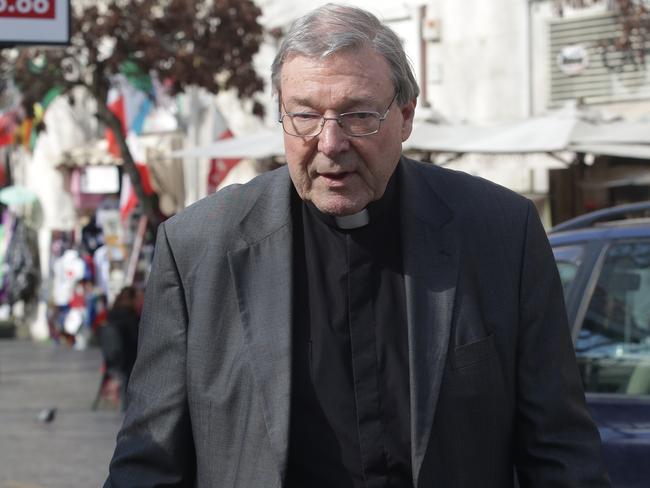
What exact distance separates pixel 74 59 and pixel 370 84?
52.4ft

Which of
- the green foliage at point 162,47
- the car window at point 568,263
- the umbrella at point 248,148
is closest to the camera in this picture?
the car window at point 568,263

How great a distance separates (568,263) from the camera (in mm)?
5426

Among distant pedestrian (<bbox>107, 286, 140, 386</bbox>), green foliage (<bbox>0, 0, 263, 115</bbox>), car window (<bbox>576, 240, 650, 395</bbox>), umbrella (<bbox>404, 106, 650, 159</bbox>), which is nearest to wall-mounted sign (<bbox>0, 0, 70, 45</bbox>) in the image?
car window (<bbox>576, 240, 650, 395</bbox>)

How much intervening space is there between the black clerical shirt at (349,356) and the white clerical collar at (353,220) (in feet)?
0.04

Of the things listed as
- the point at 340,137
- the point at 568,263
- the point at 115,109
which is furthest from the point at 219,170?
the point at 340,137

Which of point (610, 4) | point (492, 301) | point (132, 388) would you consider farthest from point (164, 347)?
point (610, 4)

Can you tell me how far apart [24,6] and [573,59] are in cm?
1322

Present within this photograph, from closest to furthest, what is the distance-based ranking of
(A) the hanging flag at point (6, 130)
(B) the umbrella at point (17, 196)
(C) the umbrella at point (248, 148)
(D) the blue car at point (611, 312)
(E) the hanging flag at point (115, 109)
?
(D) the blue car at point (611, 312)
(C) the umbrella at point (248, 148)
(E) the hanging flag at point (115, 109)
(A) the hanging flag at point (6, 130)
(B) the umbrella at point (17, 196)

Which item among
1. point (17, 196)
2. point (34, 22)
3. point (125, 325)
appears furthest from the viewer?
point (17, 196)

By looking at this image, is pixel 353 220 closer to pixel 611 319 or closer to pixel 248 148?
pixel 611 319

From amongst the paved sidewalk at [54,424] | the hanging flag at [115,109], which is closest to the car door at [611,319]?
the paved sidewalk at [54,424]

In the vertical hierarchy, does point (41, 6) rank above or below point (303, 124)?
above

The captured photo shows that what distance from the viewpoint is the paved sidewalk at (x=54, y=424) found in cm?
1224

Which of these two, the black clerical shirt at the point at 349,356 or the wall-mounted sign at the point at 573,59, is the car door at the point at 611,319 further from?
the wall-mounted sign at the point at 573,59
